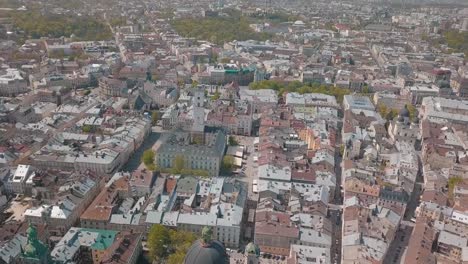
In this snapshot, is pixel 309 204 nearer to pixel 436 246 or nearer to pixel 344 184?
pixel 344 184

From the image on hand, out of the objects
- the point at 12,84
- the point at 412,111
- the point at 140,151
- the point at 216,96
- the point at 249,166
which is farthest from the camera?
the point at 216,96

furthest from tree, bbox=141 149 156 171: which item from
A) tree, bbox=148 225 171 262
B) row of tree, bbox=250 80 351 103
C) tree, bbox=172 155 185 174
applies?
row of tree, bbox=250 80 351 103

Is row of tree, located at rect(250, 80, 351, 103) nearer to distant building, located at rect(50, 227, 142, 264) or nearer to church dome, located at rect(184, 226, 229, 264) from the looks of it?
distant building, located at rect(50, 227, 142, 264)

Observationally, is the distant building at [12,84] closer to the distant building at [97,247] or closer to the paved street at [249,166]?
the paved street at [249,166]

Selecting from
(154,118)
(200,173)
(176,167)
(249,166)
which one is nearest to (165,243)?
(200,173)

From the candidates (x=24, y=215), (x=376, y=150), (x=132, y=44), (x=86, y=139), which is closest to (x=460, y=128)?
(x=376, y=150)

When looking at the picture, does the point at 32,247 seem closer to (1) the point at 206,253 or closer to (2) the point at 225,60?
(1) the point at 206,253
